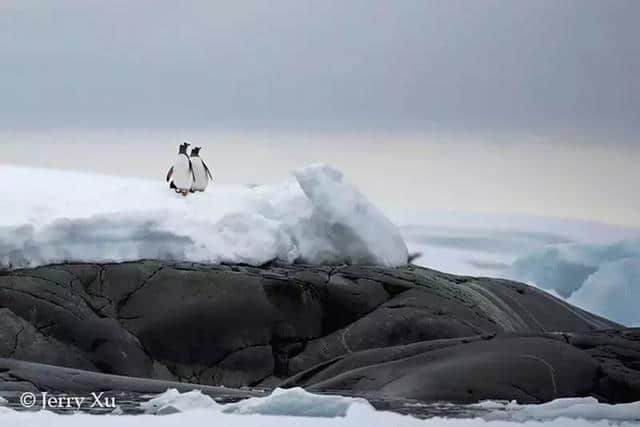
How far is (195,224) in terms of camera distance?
18.8ft

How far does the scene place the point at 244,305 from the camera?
5.40m

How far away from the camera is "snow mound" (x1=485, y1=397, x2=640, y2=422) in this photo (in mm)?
3545

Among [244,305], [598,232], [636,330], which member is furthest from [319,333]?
[598,232]

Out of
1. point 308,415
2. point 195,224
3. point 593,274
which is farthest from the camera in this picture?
point 593,274

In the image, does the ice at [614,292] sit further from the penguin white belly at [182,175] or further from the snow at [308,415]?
the snow at [308,415]

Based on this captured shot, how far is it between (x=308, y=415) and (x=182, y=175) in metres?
2.95

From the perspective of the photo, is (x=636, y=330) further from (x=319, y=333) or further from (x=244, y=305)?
(x=244, y=305)

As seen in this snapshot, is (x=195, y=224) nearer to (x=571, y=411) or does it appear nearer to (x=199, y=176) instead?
(x=199, y=176)

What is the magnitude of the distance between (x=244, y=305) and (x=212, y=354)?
0.89 ft

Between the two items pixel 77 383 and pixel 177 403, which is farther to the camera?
pixel 77 383

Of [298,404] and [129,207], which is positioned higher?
[129,207]

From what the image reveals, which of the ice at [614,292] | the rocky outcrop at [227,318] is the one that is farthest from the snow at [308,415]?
the ice at [614,292]

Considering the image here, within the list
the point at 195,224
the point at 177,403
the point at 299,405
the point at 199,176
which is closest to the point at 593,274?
the point at 199,176

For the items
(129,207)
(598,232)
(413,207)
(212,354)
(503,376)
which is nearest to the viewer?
(503,376)
